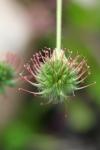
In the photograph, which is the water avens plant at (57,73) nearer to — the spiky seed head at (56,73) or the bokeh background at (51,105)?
the spiky seed head at (56,73)

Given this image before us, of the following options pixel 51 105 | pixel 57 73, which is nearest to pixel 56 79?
pixel 57 73

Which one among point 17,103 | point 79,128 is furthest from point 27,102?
point 79,128

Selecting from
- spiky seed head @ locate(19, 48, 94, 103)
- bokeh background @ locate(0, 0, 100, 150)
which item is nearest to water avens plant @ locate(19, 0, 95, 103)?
spiky seed head @ locate(19, 48, 94, 103)

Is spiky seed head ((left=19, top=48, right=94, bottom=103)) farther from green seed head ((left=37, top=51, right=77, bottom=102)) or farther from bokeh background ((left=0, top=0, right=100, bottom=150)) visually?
bokeh background ((left=0, top=0, right=100, bottom=150))

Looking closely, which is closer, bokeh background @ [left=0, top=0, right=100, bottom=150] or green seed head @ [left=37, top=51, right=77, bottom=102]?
green seed head @ [left=37, top=51, right=77, bottom=102]

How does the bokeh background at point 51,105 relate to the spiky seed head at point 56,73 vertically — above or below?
above

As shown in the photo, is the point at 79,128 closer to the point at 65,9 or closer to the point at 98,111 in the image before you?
the point at 98,111

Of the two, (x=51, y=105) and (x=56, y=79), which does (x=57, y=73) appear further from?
(x=51, y=105)

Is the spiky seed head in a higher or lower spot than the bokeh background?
lower

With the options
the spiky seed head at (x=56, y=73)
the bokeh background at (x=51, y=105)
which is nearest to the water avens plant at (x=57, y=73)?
the spiky seed head at (x=56, y=73)
